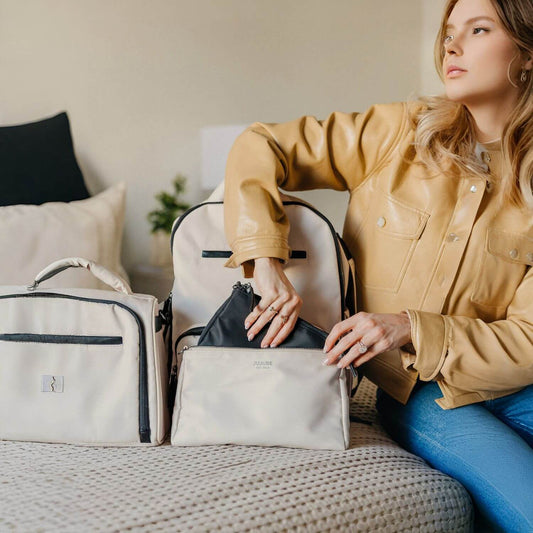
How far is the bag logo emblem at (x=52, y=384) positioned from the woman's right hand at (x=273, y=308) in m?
0.35

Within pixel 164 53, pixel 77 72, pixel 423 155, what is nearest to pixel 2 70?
pixel 77 72

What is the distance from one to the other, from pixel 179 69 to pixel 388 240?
1546 millimetres

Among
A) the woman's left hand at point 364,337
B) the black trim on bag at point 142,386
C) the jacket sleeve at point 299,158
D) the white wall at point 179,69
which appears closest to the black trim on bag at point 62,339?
the black trim on bag at point 142,386

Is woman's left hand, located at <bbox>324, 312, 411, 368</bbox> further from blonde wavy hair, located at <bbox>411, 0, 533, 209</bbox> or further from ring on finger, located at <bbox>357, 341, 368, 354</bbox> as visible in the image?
blonde wavy hair, located at <bbox>411, 0, 533, 209</bbox>

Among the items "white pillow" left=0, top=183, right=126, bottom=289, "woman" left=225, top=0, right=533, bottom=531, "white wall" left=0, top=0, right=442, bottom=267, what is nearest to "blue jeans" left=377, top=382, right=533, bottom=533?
"woman" left=225, top=0, right=533, bottom=531

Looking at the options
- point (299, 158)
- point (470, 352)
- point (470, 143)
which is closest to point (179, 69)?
point (299, 158)

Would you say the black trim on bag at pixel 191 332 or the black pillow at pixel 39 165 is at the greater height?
the black pillow at pixel 39 165

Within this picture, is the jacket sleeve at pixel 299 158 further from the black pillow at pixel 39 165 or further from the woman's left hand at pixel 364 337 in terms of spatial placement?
the black pillow at pixel 39 165

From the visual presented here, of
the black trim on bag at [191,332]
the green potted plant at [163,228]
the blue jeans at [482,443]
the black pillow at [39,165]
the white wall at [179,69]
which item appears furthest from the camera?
the green potted plant at [163,228]

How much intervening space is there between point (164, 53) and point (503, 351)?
184 centimetres

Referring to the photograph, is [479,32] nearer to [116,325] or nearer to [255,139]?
[255,139]

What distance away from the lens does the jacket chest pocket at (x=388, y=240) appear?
1318 millimetres

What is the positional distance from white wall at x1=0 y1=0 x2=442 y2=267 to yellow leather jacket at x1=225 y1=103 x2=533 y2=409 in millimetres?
1212

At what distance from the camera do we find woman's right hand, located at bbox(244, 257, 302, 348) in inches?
46.4
